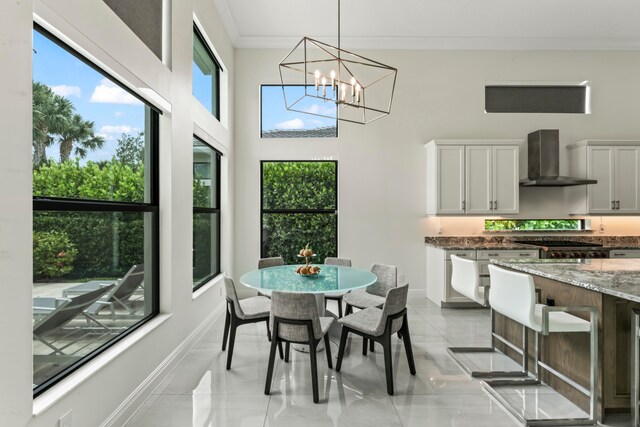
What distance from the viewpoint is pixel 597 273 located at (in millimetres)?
2389

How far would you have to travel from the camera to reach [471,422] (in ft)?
7.13

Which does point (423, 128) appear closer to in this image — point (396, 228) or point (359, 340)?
point (396, 228)

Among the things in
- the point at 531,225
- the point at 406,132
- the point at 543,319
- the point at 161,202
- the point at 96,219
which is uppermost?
the point at 406,132

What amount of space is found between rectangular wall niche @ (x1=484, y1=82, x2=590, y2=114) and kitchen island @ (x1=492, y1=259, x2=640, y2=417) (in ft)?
11.2

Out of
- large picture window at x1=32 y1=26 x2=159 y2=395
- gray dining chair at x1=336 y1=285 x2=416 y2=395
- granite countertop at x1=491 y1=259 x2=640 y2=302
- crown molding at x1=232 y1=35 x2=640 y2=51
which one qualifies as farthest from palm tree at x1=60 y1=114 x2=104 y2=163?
crown molding at x1=232 y1=35 x2=640 y2=51

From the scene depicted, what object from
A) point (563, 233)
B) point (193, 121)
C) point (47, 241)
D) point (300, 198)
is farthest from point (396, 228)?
point (47, 241)

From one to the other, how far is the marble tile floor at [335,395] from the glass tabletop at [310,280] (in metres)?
0.73

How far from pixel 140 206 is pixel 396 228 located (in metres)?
3.74

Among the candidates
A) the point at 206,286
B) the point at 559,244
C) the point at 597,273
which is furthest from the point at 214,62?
the point at 559,244

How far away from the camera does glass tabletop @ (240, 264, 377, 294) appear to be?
265 centimetres

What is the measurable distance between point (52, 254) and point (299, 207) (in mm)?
3804

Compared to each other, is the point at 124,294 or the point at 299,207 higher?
the point at 299,207

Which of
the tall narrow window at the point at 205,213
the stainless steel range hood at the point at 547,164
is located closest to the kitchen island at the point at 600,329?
the stainless steel range hood at the point at 547,164

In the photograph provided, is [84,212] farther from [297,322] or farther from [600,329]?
[600,329]
